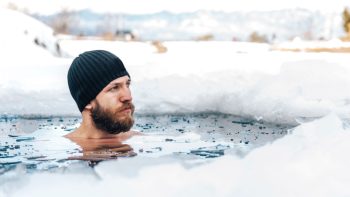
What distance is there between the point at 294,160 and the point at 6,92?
5.37m

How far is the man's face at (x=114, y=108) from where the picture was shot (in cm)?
396

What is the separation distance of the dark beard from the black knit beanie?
0.11 m

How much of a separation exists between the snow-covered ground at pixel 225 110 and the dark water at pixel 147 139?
0.26 metres

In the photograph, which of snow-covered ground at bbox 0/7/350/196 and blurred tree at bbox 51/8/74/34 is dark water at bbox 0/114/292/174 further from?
blurred tree at bbox 51/8/74/34

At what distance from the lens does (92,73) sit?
4180mm

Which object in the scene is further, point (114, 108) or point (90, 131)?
point (90, 131)

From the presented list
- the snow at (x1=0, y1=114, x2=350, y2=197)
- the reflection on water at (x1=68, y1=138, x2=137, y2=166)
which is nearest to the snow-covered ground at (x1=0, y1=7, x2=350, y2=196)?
the snow at (x1=0, y1=114, x2=350, y2=197)

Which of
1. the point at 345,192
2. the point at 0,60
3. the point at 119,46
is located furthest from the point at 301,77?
the point at 119,46

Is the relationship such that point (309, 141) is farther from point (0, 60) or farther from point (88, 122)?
point (0, 60)

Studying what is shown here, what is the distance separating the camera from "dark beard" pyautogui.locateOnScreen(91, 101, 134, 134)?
4.01 meters

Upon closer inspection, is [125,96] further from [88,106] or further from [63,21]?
[63,21]

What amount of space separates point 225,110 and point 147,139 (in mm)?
2241

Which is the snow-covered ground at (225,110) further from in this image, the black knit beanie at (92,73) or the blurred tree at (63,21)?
the blurred tree at (63,21)

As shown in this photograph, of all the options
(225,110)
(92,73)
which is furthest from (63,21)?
(92,73)
